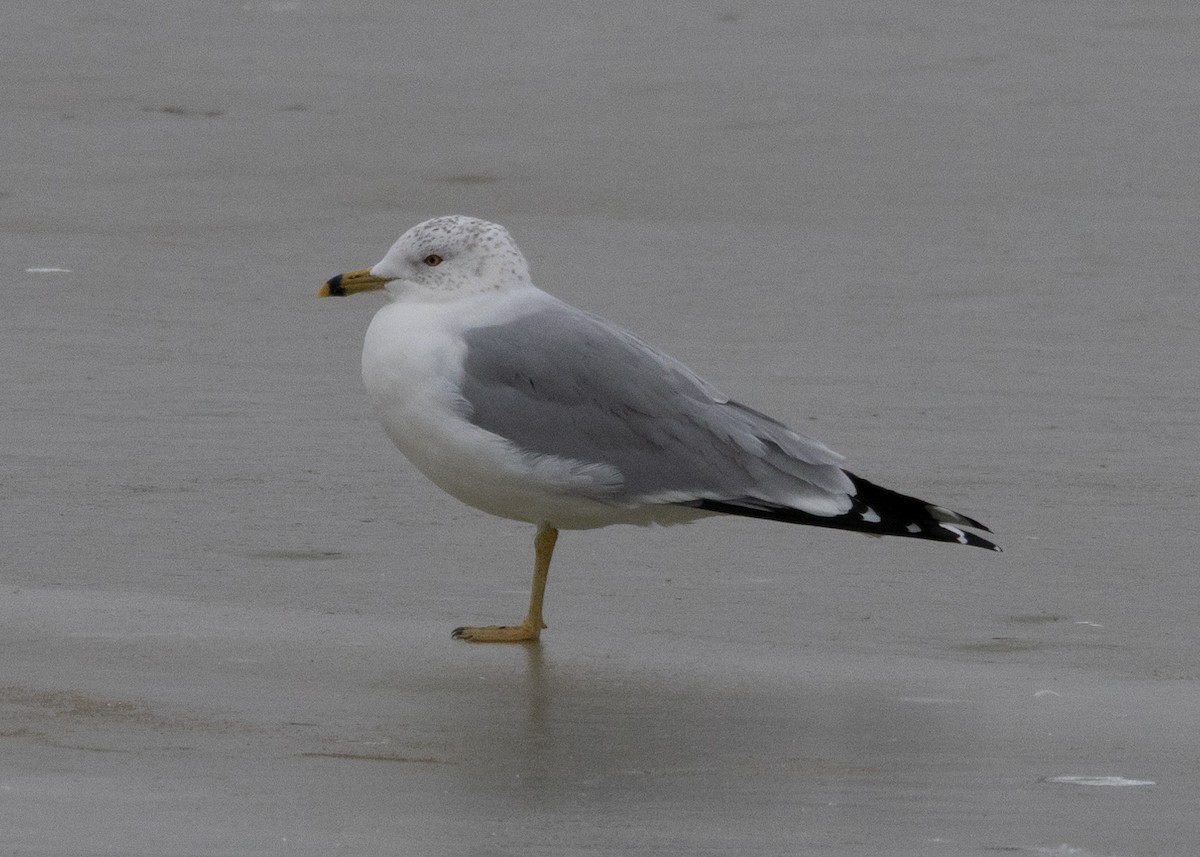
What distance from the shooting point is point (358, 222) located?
9039 mm

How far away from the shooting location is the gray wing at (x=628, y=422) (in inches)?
193

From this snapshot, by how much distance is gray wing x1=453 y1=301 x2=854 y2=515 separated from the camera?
491cm

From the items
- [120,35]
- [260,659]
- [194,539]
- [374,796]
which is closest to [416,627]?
[260,659]

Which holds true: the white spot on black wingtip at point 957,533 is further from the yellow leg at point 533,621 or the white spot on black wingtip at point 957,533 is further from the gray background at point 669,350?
the yellow leg at point 533,621

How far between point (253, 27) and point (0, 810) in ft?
29.0

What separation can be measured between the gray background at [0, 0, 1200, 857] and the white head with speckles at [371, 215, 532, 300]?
65 centimetres

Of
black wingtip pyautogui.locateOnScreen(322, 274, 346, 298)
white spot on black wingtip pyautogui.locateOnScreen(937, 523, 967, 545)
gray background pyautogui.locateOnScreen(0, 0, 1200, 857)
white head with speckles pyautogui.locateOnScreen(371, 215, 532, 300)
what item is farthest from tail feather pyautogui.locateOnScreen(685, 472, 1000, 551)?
black wingtip pyautogui.locateOnScreen(322, 274, 346, 298)

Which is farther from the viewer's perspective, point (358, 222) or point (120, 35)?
point (120, 35)

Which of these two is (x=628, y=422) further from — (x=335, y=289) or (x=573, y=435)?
(x=335, y=289)

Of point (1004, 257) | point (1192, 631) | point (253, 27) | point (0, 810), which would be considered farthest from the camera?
point (253, 27)

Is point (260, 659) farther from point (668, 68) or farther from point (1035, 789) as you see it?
point (668, 68)

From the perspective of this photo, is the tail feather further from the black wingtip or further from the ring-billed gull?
the black wingtip

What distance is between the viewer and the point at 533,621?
16.0 ft

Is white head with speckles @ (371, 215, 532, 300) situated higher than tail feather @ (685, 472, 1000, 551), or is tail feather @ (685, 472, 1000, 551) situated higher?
white head with speckles @ (371, 215, 532, 300)
